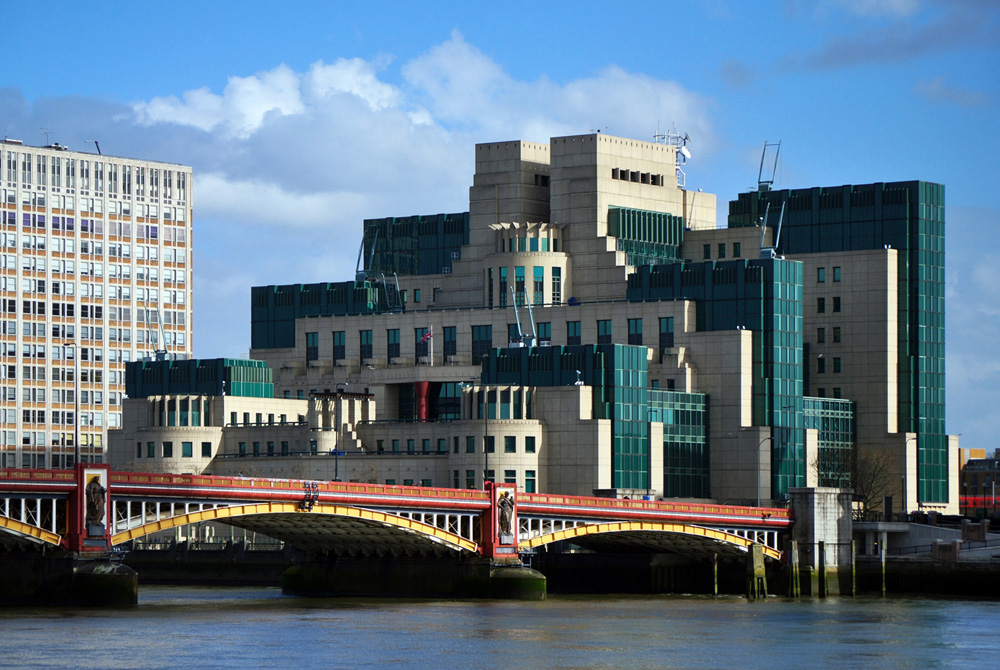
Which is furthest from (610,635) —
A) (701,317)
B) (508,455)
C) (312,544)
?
(701,317)

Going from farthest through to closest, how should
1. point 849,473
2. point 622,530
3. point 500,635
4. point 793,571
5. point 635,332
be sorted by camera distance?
A: point 849,473, point 635,332, point 793,571, point 622,530, point 500,635

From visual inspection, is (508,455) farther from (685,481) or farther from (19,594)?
(19,594)

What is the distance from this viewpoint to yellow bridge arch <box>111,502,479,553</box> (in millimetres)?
121562

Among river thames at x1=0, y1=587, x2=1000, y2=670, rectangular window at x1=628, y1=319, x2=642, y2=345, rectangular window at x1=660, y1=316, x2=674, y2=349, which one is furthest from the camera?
rectangular window at x1=628, y1=319, x2=642, y2=345

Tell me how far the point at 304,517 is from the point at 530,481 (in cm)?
5486

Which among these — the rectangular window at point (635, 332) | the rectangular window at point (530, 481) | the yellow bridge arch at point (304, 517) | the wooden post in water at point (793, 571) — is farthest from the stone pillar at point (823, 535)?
the rectangular window at point (635, 332)

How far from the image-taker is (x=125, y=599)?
123125mm

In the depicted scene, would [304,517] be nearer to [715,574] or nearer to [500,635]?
[500,635]

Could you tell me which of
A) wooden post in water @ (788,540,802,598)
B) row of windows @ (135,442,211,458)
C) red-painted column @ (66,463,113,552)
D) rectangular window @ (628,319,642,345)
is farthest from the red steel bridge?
row of windows @ (135,442,211,458)

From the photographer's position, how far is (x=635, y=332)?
198m

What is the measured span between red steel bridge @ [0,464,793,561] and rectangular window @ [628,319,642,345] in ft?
139

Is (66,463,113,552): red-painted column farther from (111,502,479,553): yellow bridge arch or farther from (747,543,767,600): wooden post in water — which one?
(747,543,767,600): wooden post in water

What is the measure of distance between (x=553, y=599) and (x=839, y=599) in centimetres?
1904

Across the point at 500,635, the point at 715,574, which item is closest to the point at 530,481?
the point at 715,574
